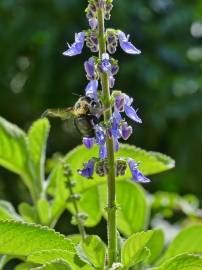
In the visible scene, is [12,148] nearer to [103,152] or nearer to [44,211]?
[44,211]

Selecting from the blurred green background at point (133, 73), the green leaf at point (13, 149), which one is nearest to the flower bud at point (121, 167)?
the green leaf at point (13, 149)

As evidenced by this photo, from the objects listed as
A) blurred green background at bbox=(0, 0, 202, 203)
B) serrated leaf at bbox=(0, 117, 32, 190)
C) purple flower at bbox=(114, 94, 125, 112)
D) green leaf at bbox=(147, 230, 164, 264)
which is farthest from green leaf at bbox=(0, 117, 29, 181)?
blurred green background at bbox=(0, 0, 202, 203)

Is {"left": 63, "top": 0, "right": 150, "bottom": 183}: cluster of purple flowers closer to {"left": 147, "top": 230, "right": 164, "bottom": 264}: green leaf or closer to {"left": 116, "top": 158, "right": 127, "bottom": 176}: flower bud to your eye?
{"left": 116, "top": 158, "right": 127, "bottom": 176}: flower bud

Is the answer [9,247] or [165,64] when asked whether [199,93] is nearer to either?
[165,64]

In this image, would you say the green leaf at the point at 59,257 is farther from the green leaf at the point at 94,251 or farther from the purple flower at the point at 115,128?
the purple flower at the point at 115,128

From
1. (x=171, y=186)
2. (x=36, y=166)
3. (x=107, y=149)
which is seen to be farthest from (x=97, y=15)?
(x=171, y=186)

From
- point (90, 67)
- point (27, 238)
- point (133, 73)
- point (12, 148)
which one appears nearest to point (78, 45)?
point (90, 67)

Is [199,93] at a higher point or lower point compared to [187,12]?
lower
